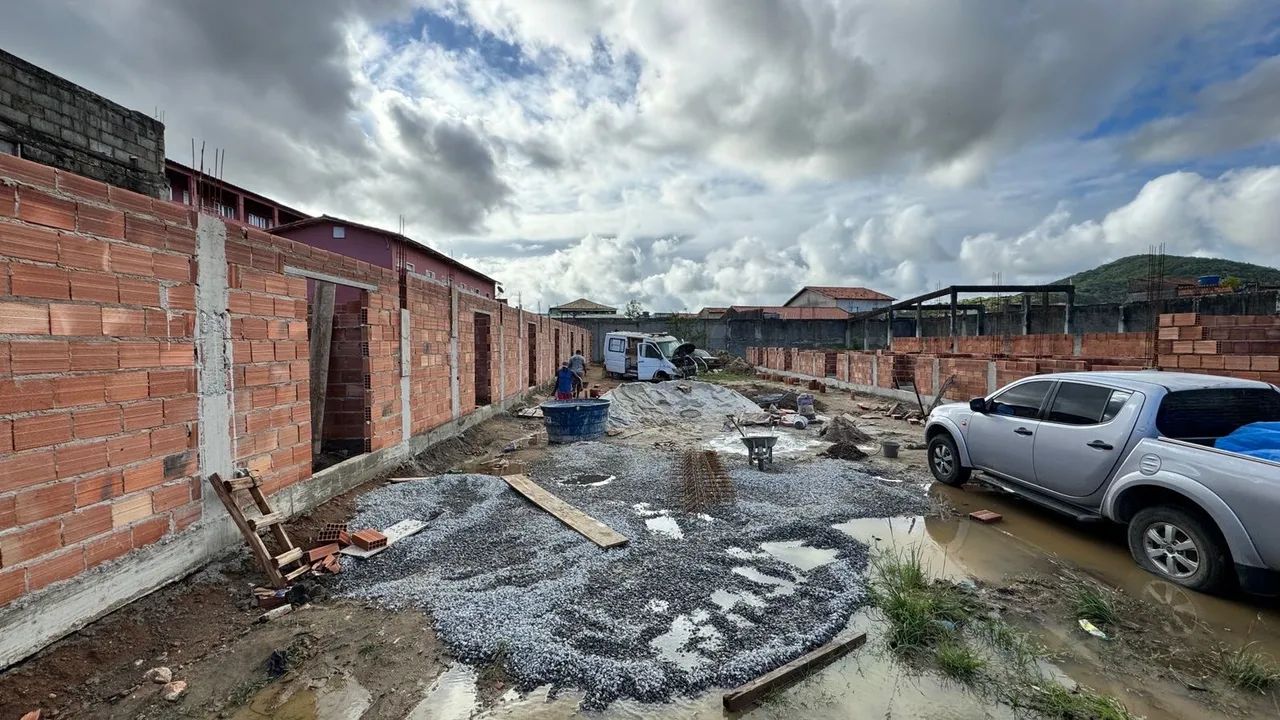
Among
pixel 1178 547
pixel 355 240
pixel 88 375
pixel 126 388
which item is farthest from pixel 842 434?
pixel 355 240

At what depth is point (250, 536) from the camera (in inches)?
152

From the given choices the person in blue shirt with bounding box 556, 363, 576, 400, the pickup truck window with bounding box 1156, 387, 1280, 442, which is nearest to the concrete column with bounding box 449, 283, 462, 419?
the person in blue shirt with bounding box 556, 363, 576, 400

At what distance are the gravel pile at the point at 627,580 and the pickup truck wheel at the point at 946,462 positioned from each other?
62 centimetres

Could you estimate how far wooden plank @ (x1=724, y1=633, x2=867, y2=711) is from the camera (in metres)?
2.68

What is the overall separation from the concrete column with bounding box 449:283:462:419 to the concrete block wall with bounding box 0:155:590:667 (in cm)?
374

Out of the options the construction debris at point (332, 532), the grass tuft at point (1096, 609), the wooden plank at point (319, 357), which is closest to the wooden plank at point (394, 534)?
the construction debris at point (332, 532)

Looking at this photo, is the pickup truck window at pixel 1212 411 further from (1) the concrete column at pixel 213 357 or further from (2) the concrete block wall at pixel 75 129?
(2) the concrete block wall at pixel 75 129

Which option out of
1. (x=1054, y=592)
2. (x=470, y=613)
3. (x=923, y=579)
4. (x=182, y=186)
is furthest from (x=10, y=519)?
(x=182, y=186)

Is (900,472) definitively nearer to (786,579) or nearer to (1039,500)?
(1039,500)

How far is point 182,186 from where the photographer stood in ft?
57.7

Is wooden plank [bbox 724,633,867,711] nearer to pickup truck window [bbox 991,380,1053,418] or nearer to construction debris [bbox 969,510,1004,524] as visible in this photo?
construction debris [bbox 969,510,1004,524]

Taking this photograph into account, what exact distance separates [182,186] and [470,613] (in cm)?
2137

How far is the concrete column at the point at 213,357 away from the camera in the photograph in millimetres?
3959

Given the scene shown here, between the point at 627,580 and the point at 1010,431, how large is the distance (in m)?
4.49
